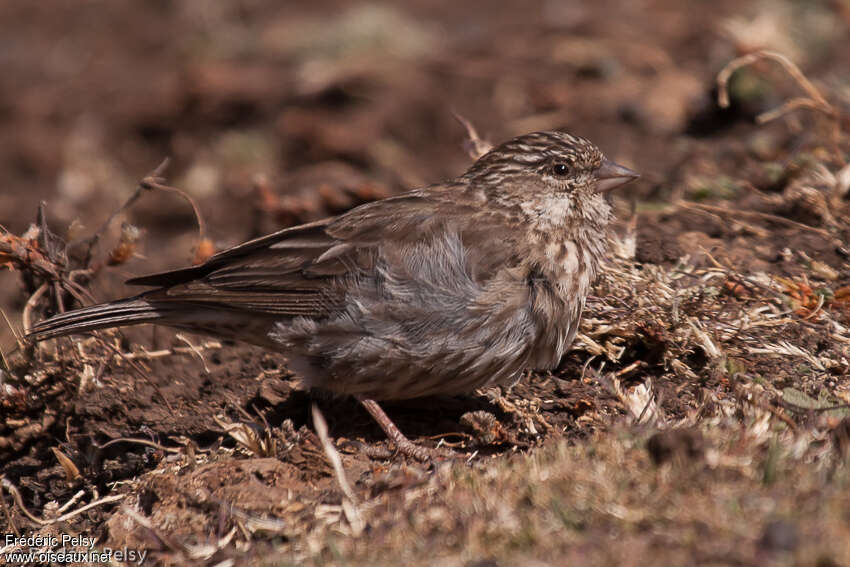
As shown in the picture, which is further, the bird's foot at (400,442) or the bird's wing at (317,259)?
the bird's wing at (317,259)

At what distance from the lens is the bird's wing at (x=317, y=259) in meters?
4.83

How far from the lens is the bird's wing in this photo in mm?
4832

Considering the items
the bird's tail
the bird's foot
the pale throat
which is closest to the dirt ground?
the bird's foot

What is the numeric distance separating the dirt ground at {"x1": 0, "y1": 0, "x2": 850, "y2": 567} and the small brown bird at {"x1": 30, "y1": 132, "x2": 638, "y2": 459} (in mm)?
296

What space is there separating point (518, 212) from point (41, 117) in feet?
23.9

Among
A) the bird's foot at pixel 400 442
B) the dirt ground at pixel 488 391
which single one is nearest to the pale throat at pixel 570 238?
the dirt ground at pixel 488 391

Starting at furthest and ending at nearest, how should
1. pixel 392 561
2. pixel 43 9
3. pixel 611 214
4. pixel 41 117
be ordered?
pixel 43 9, pixel 41 117, pixel 611 214, pixel 392 561

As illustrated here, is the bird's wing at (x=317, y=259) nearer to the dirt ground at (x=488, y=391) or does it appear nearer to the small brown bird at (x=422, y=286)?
the small brown bird at (x=422, y=286)

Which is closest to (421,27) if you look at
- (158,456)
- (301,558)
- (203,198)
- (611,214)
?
(203,198)

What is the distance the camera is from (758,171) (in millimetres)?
6547

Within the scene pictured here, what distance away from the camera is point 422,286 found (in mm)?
4699

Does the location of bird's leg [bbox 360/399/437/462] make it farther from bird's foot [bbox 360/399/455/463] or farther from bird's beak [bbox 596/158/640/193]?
bird's beak [bbox 596/158/640/193]

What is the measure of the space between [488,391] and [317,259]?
1.03 meters

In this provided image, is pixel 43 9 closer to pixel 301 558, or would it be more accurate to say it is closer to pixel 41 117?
pixel 41 117
